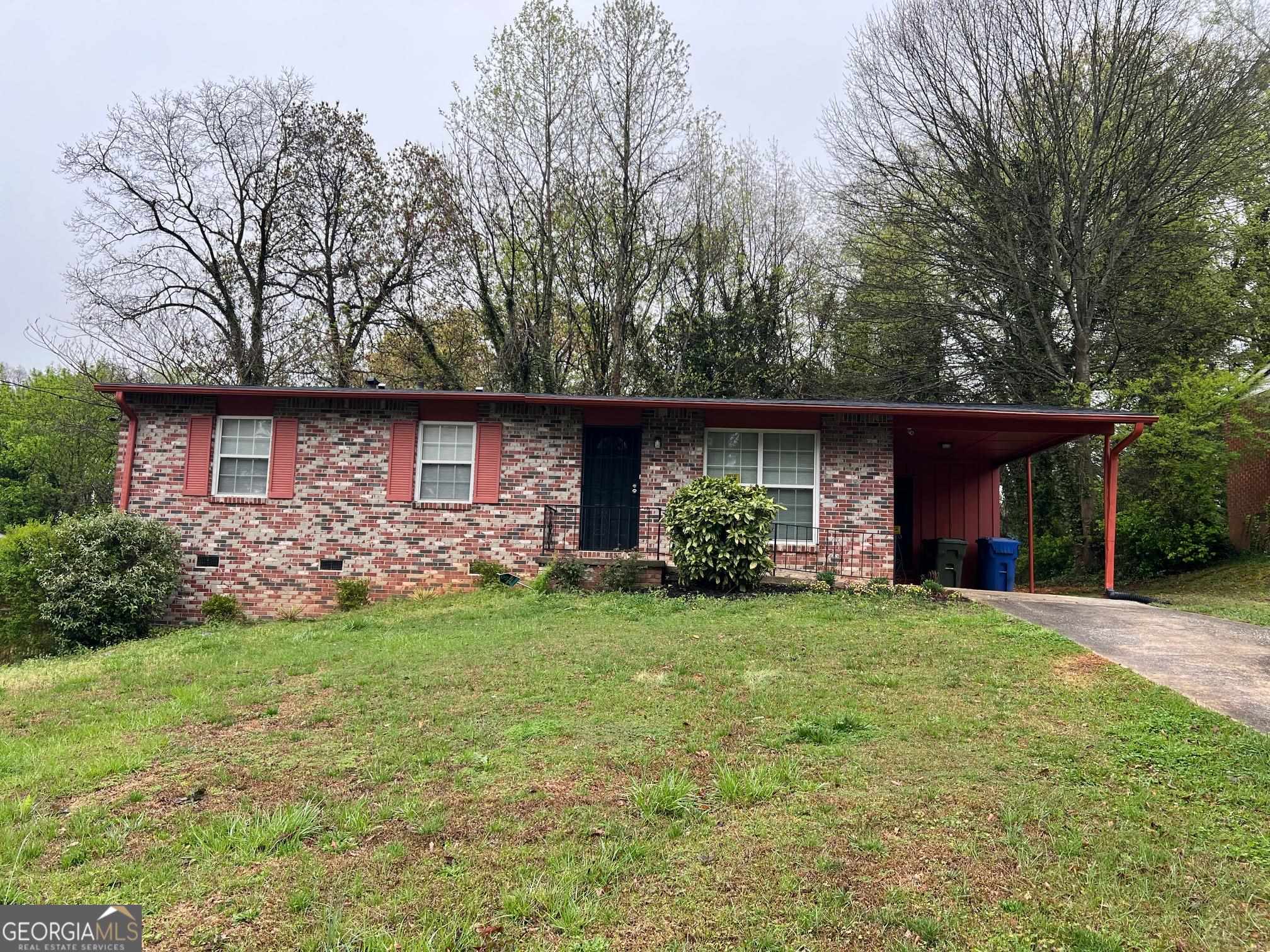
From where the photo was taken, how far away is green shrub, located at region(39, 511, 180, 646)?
10305 mm

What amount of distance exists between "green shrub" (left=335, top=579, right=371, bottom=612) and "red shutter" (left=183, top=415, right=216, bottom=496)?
2.80m

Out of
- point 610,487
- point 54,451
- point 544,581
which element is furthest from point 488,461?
point 54,451

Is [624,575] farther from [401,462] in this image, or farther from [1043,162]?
[1043,162]

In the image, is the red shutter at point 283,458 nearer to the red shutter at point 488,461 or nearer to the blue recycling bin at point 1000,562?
the red shutter at point 488,461

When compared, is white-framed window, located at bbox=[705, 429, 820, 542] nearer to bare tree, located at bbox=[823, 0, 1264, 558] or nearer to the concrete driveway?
the concrete driveway

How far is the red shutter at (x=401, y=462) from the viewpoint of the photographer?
12.0 metres

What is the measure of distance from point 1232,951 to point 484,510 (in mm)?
10429

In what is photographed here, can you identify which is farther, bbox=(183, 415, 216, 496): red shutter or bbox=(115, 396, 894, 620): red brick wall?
bbox=(183, 415, 216, 496): red shutter

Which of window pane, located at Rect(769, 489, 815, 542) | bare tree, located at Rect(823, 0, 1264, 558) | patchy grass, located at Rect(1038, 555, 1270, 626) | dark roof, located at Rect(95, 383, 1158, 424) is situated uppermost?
bare tree, located at Rect(823, 0, 1264, 558)

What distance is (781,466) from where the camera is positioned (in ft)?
39.4

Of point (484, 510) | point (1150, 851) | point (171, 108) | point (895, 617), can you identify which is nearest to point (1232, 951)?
point (1150, 851)

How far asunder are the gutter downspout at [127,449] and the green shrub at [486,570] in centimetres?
558

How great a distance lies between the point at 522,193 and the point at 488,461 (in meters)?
13.1

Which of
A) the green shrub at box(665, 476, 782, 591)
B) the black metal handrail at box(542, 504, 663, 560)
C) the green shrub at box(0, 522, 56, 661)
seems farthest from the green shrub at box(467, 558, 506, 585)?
the green shrub at box(0, 522, 56, 661)
